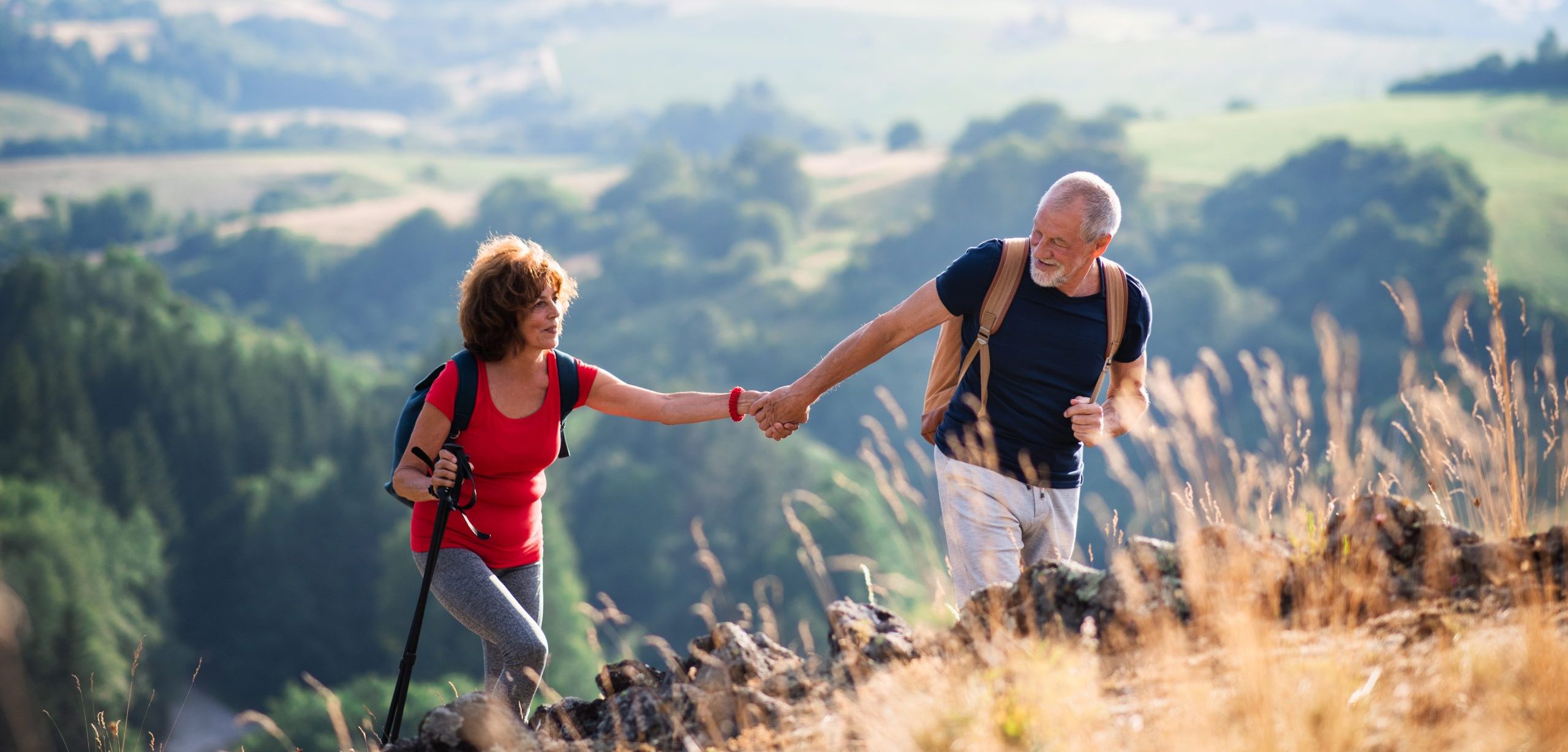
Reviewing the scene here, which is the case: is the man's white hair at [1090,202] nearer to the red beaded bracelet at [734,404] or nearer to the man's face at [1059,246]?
the man's face at [1059,246]

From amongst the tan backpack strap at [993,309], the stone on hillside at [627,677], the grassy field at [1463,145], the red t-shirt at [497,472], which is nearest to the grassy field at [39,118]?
the grassy field at [1463,145]

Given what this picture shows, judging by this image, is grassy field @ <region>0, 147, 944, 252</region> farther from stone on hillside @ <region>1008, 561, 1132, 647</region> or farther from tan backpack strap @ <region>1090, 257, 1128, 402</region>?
stone on hillside @ <region>1008, 561, 1132, 647</region>

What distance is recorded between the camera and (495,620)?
3.85m

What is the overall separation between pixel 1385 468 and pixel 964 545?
1.89m

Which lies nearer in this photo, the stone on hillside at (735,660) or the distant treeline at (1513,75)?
the stone on hillside at (735,660)

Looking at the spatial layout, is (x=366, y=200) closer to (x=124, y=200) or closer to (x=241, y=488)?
(x=124, y=200)

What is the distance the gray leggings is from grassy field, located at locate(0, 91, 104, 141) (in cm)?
16363

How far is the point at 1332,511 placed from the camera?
12.3 ft

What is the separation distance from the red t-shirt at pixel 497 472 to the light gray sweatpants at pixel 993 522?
1290 millimetres

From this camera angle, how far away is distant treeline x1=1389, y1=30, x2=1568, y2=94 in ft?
333

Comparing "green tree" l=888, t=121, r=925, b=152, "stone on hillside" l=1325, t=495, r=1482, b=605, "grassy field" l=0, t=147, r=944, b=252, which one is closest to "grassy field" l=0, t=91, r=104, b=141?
"grassy field" l=0, t=147, r=944, b=252

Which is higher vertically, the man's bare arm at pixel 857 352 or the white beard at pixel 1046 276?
the white beard at pixel 1046 276

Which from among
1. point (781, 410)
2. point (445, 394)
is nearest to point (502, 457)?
point (445, 394)

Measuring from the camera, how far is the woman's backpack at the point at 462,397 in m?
3.99
